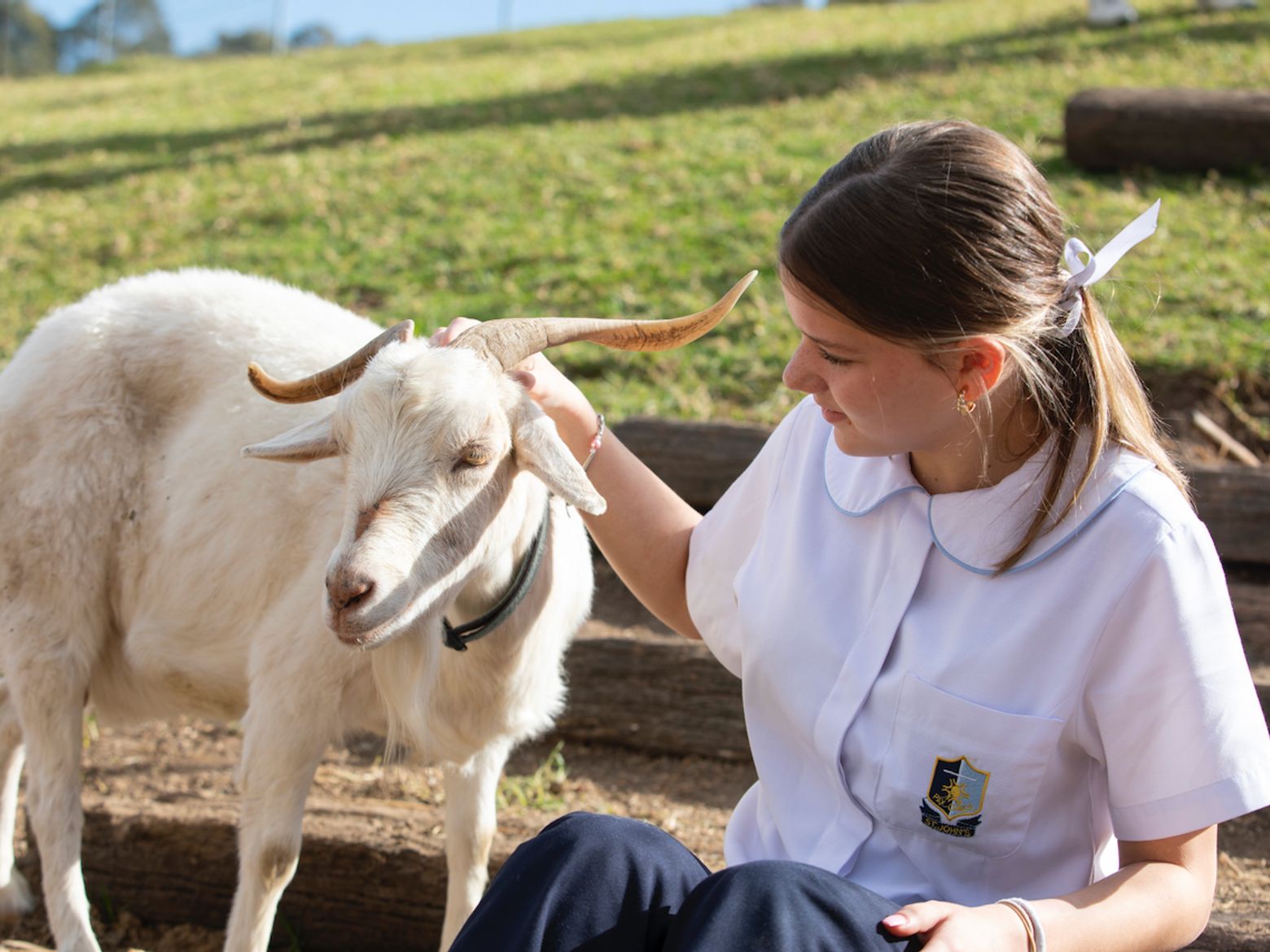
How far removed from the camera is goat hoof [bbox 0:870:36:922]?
3.73 m

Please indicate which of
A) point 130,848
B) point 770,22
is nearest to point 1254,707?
point 130,848

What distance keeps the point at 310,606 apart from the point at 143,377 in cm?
98

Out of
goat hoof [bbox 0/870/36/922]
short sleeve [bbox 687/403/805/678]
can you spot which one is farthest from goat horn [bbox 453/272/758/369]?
goat hoof [bbox 0/870/36/922]

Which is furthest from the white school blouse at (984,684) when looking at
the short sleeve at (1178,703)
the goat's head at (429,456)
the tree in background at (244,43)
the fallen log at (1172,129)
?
the tree in background at (244,43)

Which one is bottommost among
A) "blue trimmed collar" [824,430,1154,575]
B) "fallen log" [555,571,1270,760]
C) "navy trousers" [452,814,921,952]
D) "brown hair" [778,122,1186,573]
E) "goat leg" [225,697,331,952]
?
"fallen log" [555,571,1270,760]

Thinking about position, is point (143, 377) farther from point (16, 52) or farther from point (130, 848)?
point (16, 52)

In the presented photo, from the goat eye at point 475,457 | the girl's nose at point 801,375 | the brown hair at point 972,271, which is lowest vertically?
the goat eye at point 475,457

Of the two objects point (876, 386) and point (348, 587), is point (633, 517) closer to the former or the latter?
point (348, 587)

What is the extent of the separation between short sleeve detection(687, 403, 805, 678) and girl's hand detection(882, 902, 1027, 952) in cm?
77

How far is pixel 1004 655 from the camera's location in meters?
2.05

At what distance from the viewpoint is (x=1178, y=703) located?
193 centimetres

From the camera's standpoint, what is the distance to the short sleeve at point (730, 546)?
257cm

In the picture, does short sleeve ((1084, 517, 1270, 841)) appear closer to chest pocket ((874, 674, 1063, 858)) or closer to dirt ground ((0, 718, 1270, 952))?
chest pocket ((874, 674, 1063, 858))

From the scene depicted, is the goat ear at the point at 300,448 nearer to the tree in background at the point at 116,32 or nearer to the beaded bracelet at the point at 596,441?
the beaded bracelet at the point at 596,441
